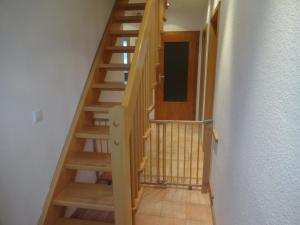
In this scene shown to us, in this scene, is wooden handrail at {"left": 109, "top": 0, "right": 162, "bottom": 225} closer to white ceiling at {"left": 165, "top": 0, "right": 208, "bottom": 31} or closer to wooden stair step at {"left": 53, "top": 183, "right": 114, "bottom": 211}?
wooden stair step at {"left": 53, "top": 183, "right": 114, "bottom": 211}

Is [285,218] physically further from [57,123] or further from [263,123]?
[57,123]

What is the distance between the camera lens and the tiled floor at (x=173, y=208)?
7.32 ft

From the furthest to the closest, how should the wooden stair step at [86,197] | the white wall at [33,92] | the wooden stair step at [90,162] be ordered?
1. the wooden stair step at [90,162]
2. the wooden stair step at [86,197]
3. the white wall at [33,92]

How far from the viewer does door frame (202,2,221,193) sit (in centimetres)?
253

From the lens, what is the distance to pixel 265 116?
35.1 inches

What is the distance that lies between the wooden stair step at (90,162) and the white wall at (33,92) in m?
0.18

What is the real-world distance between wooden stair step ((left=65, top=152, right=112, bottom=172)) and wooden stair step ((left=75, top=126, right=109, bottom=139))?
0.20m

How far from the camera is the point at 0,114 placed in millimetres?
1388

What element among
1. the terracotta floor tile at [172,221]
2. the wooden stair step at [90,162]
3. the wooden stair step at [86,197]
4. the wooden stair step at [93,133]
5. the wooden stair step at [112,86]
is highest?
the wooden stair step at [112,86]

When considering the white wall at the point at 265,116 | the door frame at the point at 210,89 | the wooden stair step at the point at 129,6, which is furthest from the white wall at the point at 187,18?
the white wall at the point at 265,116

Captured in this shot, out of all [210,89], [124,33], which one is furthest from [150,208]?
[124,33]

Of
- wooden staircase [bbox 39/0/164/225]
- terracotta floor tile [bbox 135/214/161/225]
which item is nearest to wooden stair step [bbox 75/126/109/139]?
wooden staircase [bbox 39/0/164/225]

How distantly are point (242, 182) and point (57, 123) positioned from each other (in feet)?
5.35

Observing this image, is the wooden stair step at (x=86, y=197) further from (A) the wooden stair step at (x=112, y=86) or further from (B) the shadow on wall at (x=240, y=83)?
(A) the wooden stair step at (x=112, y=86)
